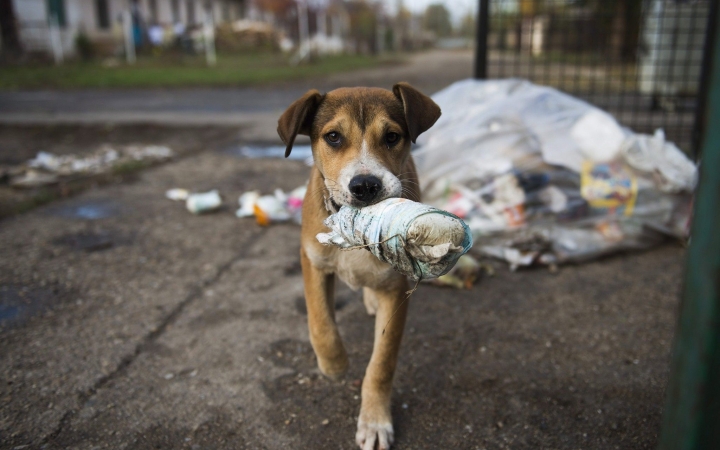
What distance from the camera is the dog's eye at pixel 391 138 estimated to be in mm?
2915

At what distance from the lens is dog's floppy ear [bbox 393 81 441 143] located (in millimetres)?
2900

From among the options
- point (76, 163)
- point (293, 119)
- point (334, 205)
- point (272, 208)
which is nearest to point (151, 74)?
point (76, 163)

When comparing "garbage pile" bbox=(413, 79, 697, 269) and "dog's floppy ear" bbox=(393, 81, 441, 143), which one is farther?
"garbage pile" bbox=(413, 79, 697, 269)

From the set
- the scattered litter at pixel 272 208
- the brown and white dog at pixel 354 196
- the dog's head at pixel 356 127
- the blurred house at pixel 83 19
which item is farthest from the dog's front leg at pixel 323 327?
the blurred house at pixel 83 19

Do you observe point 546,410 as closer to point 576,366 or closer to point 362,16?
point 576,366

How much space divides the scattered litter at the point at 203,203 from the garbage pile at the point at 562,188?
2.06 meters

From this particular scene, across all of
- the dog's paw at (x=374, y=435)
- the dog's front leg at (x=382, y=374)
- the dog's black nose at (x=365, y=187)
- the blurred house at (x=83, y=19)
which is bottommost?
the dog's paw at (x=374, y=435)

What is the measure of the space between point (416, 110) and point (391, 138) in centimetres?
20

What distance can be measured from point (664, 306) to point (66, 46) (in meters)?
29.3

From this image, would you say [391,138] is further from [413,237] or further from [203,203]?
[203,203]

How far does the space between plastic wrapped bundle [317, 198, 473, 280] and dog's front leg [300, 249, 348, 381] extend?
71 cm

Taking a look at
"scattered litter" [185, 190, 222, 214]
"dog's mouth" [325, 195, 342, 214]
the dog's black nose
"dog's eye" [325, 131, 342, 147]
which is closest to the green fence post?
the dog's black nose

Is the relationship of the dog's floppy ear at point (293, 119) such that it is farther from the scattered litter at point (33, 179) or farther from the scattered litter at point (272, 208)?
the scattered litter at point (33, 179)

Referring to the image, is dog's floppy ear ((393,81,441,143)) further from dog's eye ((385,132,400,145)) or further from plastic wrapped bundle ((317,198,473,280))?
plastic wrapped bundle ((317,198,473,280))
